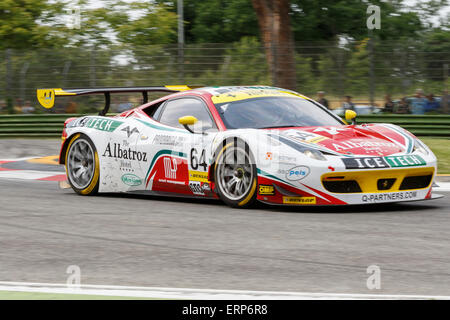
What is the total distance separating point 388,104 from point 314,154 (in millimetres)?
10467

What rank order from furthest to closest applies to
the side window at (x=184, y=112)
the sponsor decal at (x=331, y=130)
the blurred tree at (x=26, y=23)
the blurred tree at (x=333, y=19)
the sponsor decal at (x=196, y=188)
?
1. the blurred tree at (x=333, y=19)
2. the blurred tree at (x=26, y=23)
3. the side window at (x=184, y=112)
4. the sponsor decal at (x=196, y=188)
5. the sponsor decal at (x=331, y=130)

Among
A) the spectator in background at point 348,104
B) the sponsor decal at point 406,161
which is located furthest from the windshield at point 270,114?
the spectator in background at point 348,104

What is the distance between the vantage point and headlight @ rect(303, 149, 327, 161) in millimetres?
7172

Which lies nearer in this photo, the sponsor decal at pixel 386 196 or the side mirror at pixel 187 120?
the sponsor decal at pixel 386 196

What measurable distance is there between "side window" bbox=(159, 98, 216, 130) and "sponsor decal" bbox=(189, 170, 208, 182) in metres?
0.49

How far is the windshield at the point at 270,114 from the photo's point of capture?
8062 millimetres

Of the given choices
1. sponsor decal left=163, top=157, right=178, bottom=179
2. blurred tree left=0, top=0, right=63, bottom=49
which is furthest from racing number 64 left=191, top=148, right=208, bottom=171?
blurred tree left=0, top=0, right=63, bottom=49

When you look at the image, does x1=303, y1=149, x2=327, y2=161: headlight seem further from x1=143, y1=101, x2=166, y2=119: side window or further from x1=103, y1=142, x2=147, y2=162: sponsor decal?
x1=143, y1=101, x2=166, y2=119: side window

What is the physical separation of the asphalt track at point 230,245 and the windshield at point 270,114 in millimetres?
874

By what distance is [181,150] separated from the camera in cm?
827

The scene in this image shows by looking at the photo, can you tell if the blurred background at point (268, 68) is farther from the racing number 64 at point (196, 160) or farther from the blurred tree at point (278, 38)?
the racing number 64 at point (196, 160)
